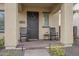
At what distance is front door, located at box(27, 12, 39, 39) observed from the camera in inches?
612

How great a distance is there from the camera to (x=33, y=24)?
15.6 meters

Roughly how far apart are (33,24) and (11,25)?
5454 millimetres

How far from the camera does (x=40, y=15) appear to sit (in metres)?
15.6

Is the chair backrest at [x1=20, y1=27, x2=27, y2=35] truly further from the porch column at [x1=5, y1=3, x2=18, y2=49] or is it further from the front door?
the porch column at [x1=5, y1=3, x2=18, y2=49]

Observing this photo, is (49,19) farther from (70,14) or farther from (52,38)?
(70,14)

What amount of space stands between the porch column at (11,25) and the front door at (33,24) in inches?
206

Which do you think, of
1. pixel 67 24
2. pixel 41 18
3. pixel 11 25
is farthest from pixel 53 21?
pixel 11 25

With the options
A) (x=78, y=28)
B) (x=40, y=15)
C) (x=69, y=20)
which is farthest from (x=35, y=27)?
(x=69, y=20)

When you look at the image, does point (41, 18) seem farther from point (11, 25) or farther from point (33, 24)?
point (11, 25)

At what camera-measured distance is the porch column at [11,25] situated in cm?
1023

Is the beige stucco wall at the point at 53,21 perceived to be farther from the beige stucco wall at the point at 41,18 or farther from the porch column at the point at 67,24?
the porch column at the point at 67,24

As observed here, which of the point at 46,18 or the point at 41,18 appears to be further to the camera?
the point at 46,18

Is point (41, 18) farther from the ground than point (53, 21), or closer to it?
farther from the ground

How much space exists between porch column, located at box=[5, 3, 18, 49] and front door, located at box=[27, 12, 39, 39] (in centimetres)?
523
